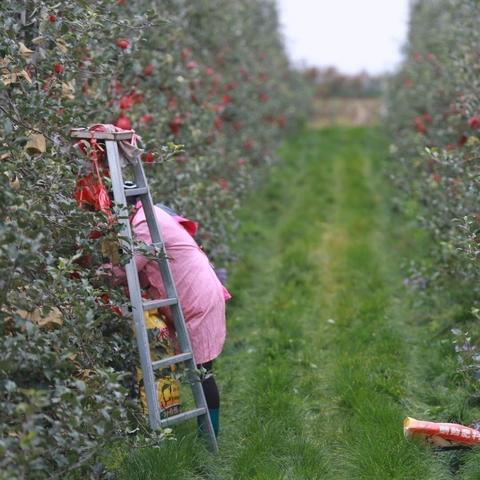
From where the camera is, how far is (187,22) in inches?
404

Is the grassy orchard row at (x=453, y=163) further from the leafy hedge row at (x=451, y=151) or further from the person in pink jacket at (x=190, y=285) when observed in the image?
the person in pink jacket at (x=190, y=285)

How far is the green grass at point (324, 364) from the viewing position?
15.4 feet

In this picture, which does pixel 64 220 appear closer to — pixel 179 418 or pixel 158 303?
pixel 158 303

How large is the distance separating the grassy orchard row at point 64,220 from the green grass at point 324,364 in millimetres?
766

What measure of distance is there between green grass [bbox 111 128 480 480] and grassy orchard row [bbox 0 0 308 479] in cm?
77

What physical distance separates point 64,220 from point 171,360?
1.03 metres

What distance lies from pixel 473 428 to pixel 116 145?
103 inches

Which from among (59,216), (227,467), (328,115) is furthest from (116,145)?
(328,115)

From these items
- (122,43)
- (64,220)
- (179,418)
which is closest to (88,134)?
(64,220)

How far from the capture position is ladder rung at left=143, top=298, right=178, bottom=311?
180 inches

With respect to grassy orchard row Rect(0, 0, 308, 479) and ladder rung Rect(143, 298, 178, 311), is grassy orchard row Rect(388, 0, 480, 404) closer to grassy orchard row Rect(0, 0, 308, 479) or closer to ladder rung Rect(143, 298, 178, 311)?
ladder rung Rect(143, 298, 178, 311)

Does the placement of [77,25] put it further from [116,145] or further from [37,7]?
[116,145]

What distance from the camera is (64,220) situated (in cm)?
418

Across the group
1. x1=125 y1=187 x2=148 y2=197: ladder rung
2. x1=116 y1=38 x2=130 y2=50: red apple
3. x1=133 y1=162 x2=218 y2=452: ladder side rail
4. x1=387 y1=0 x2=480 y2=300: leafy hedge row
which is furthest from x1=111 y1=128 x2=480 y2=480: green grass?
x1=116 y1=38 x2=130 y2=50: red apple
